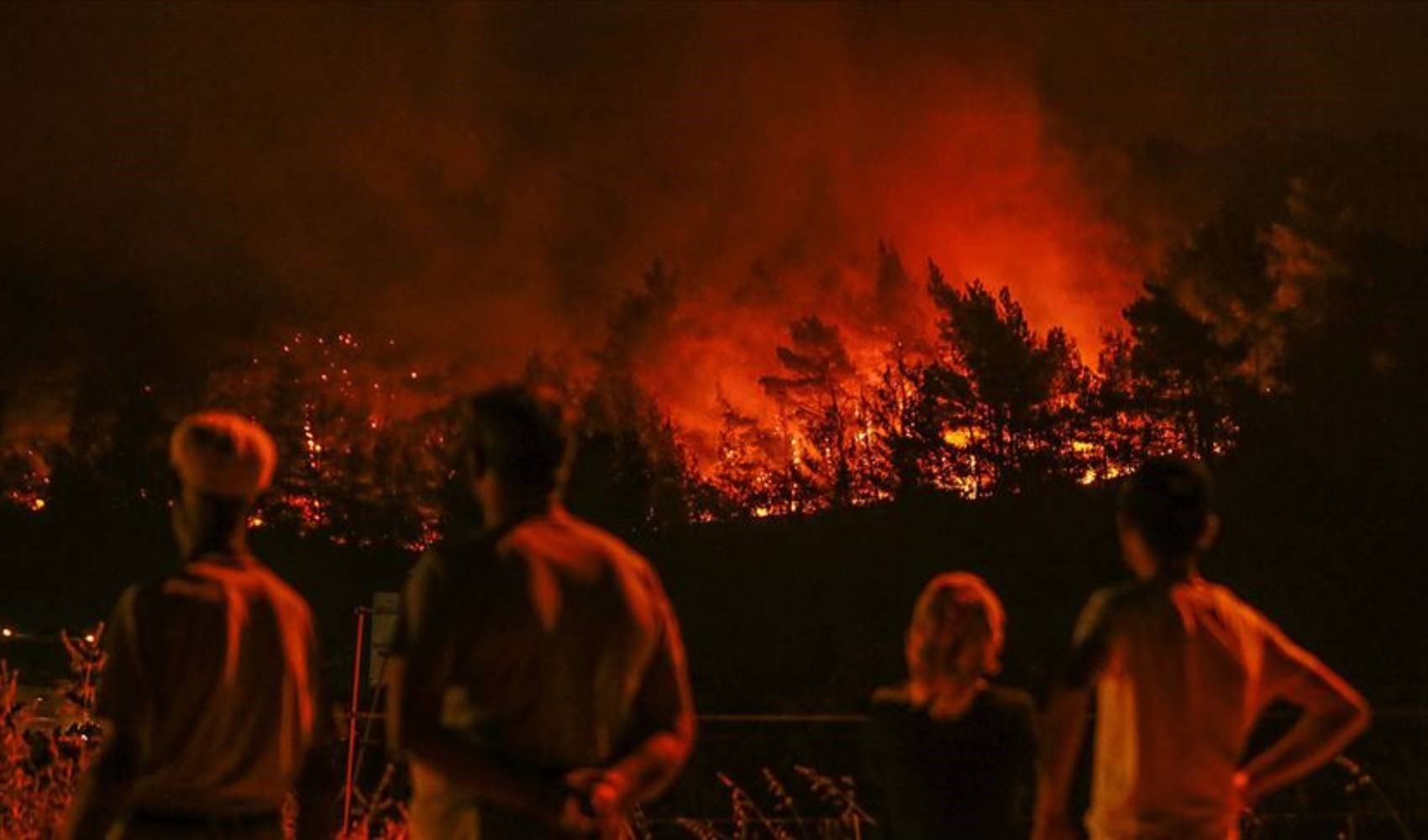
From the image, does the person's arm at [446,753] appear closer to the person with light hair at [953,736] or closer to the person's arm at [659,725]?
the person's arm at [659,725]

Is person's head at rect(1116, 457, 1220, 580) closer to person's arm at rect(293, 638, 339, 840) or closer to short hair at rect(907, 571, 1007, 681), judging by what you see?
short hair at rect(907, 571, 1007, 681)

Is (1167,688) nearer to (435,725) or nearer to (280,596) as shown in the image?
(435,725)

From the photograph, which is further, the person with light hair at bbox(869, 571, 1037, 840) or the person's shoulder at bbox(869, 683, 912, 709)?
the person's shoulder at bbox(869, 683, 912, 709)

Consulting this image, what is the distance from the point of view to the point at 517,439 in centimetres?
317

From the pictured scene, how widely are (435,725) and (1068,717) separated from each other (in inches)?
56.8

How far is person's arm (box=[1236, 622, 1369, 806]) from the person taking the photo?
389 centimetres

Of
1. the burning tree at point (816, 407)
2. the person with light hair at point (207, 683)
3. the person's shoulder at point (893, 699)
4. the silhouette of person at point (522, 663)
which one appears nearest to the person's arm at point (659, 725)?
the silhouette of person at point (522, 663)

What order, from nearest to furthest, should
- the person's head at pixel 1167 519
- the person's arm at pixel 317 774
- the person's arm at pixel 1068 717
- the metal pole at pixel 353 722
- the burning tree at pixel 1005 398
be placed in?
the person's arm at pixel 317 774, the person's arm at pixel 1068 717, the person's head at pixel 1167 519, the metal pole at pixel 353 722, the burning tree at pixel 1005 398

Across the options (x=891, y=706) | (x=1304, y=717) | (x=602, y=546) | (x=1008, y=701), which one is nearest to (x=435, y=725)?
(x=602, y=546)

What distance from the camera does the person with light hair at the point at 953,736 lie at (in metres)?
4.09

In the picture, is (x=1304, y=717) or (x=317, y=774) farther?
(x=1304, y=717)

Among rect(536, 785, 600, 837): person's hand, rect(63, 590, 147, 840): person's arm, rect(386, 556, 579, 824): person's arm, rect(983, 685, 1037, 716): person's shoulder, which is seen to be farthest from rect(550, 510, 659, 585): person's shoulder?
rect(983, 685, 1037, 716): person's shoulder

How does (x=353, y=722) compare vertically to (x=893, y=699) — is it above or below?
above

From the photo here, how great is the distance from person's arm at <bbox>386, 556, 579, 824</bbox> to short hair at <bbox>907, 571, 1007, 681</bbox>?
4.49 ft
